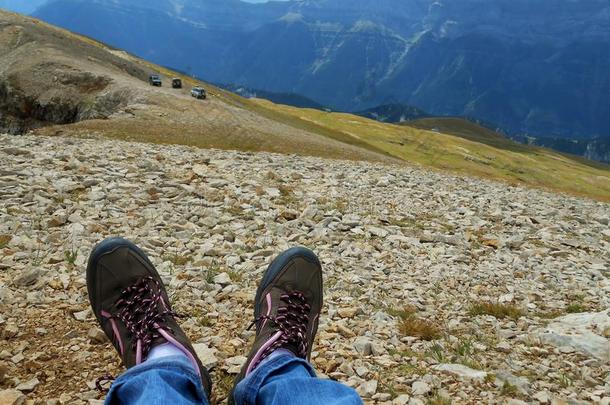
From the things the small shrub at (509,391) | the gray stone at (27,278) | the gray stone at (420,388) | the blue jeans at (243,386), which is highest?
the blue jeans at (243,386)

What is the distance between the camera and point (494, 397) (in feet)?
17.5

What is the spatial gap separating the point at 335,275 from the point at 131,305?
4.32 m

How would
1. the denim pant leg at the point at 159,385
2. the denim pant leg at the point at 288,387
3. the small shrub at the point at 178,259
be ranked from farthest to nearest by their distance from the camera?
the small shrub at the point at 178,259 → the denim pant leg at the point at 288,387 → the denim pant leg at the point at 159,385

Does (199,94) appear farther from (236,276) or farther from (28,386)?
(28,386)

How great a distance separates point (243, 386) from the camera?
436 centimetres

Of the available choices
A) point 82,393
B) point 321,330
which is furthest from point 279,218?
point 82,393

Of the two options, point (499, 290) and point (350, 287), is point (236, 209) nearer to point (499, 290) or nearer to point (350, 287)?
point (350, 287)

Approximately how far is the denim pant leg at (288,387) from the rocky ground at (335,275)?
3.38ft

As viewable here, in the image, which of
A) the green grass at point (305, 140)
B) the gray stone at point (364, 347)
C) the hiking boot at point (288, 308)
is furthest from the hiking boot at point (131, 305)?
the green grass at point (305, 140)

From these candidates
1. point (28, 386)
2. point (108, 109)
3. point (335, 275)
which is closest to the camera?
point (28, 386)

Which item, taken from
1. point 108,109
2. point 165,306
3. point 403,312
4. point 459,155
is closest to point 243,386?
point 165,306

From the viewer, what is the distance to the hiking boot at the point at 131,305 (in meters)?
5.01

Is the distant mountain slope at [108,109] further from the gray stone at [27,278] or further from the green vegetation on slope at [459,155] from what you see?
the green vegetation on slope at [459,155]

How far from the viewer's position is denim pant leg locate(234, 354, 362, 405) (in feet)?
13.1
